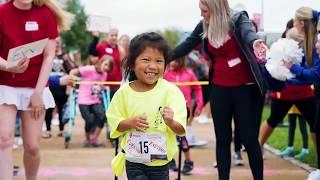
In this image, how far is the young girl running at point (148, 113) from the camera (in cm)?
384

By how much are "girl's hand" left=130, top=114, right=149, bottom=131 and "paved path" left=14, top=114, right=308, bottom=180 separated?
3.16m

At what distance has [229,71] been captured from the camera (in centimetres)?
528

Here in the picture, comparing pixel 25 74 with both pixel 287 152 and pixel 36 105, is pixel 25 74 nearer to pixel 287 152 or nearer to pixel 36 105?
pixel 36 105

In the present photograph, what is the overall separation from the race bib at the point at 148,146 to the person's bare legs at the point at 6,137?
55.2 inches

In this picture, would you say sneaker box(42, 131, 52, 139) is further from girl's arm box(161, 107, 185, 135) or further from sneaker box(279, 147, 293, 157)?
girl's arm box(161, 107, 185, 135)

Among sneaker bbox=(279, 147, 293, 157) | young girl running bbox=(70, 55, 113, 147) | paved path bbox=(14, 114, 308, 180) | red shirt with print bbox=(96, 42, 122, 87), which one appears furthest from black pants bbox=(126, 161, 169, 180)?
red shirt with print bbox=(96, 42, 122, 87)

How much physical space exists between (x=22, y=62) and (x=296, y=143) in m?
6.75

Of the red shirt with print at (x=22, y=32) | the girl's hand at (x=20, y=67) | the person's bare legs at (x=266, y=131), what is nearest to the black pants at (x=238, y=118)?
the red shirt with print at (x=22, y=32)

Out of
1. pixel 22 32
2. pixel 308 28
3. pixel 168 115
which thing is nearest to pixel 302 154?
pixel 308 28

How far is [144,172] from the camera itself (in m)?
3.99

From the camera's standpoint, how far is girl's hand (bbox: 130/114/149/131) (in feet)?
12.2

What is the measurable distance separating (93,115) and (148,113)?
21.1 feet

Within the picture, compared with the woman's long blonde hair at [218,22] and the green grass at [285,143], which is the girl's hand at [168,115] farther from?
the green grass at [285,143]

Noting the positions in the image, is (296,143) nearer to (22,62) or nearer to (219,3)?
(219,3)
